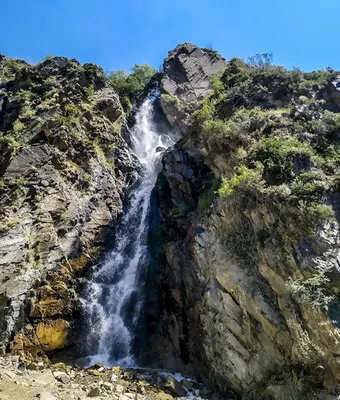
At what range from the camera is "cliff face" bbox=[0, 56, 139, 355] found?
17.5 m

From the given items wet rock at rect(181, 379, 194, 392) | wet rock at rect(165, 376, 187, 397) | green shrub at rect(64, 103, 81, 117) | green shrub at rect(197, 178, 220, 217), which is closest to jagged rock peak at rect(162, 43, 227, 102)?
green shrub at rect(64, 103, 81, 117)

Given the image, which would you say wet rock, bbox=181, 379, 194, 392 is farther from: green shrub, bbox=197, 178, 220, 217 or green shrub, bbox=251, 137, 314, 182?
green shrub, bbox=251, 137, 314, 182

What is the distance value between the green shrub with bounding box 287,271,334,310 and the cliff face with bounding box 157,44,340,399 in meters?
0.04

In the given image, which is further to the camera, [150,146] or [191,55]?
[191,55]

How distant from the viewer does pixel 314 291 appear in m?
11.5

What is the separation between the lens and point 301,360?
38.1ft

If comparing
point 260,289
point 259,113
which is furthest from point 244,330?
point 259,113

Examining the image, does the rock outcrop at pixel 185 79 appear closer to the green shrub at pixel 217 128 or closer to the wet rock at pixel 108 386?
the green shrub at pixel 217 128

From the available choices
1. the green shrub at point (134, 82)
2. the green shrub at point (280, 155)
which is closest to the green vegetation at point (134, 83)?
the green shrub at point (134, 82)

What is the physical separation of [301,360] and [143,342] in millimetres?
8743

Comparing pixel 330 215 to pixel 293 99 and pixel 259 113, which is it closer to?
pixel 259 113

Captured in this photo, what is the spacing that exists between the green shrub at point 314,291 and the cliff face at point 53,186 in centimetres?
1132

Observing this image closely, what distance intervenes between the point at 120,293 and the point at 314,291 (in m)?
11.9

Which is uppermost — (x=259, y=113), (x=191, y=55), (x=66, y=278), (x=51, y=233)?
(x=191, y=55)
